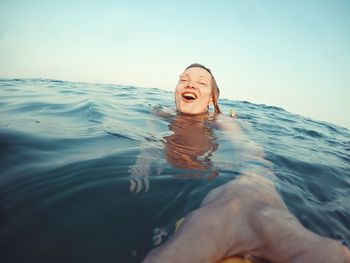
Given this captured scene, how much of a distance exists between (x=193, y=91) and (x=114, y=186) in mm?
3439

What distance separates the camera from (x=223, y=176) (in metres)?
3.10

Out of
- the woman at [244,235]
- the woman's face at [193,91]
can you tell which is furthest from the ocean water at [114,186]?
the woman's face at [193,91]

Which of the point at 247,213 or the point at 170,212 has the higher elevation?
the point at 247,213

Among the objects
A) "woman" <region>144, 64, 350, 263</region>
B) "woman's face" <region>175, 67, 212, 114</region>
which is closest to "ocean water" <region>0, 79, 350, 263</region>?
"woman" <region>144, 64, 350, 263</region>

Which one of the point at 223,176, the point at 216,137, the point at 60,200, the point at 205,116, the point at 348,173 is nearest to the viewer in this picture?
the point at 60,200

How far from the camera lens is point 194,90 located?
567cm

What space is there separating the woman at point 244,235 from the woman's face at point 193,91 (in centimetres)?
350

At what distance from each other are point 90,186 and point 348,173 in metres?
4.02

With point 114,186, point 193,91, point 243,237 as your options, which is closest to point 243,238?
point 243,237

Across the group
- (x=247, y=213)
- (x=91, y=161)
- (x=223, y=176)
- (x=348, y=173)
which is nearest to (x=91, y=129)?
(x=91, y=161)

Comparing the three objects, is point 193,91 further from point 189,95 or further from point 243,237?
point 243,237

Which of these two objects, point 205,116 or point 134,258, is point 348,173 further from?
point 134,258

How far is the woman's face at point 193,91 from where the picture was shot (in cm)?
570

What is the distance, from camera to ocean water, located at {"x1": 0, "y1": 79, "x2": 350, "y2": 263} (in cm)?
199
